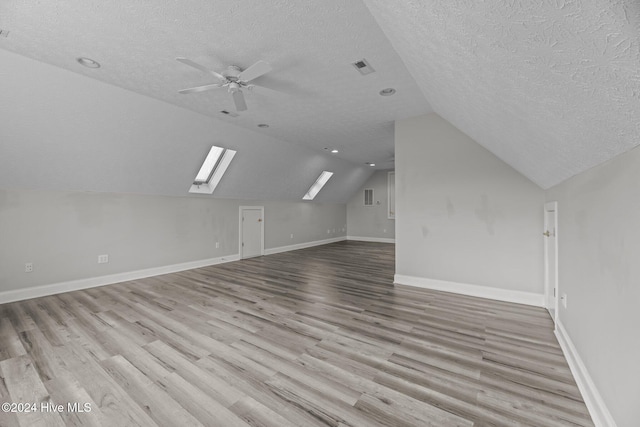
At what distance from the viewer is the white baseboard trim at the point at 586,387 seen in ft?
4.76

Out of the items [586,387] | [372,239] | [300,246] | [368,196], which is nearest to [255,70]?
[586,387]

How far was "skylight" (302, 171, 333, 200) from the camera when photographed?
350 inches

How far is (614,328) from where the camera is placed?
1333 millimetres

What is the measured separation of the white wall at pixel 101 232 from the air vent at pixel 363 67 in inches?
183

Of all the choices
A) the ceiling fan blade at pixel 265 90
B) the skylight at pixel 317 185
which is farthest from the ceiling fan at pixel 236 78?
the skylight at pixel 317 185

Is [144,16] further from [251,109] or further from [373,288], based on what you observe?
[373,288]

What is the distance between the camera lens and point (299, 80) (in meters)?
3.21

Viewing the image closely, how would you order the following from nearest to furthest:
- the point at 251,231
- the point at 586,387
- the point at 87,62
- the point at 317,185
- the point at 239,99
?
the point at 586,387 < the point at 87,62 < the point at 239,99 < the point at 251,231 < the point at 317,185

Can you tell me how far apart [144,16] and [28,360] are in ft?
10.1

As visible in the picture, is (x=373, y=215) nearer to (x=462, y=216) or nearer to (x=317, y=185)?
(x=317, y=185)

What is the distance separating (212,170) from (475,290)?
568 cm

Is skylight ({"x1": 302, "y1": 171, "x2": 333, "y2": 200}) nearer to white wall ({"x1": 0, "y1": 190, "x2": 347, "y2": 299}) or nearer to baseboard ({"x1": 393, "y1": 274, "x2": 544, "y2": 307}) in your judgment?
white wall ({"x1": 0, "y1": 190, "x2": 347, "y2": 299})

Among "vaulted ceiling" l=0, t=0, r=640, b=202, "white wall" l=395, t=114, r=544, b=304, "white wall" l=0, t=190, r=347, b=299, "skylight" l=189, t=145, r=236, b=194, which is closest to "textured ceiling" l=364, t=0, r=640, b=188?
"vaulted ceiling" l=0, t=0, r=640, b=202

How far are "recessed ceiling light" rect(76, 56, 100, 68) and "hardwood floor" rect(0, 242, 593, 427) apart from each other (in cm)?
288
